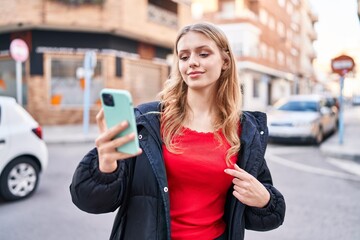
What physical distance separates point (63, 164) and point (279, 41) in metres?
35.5

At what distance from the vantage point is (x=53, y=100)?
53.2ft

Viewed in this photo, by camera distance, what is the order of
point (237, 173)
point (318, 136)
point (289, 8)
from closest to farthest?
point (237, 173)
point (318, 136)
point (289, 8)

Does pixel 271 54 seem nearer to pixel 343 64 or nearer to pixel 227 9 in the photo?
pixel 227 9

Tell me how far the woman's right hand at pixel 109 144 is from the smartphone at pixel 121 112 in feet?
0.05

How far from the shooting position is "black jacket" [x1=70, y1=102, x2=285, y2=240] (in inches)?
55.5

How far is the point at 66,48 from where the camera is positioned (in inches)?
→ 642

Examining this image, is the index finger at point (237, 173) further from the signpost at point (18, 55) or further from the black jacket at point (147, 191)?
the signpost at point (18, 55)

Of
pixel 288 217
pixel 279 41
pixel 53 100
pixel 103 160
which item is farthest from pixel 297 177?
pixel 279 41

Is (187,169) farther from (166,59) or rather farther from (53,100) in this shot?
(166,59)

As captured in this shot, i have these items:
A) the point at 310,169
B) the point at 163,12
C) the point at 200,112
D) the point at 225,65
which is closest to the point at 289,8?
the point at 163,12

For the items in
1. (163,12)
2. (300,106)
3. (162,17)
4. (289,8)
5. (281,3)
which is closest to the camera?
(300,106)

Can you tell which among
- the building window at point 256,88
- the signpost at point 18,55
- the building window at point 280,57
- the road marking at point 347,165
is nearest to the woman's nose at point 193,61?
the road marking at point 347,165

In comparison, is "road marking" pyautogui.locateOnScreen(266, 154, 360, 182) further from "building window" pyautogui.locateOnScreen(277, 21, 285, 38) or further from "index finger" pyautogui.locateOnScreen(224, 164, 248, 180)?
"building window" pyautogui.locateOnScreen(277, 21, 285, 38)

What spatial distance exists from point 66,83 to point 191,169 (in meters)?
15.8
